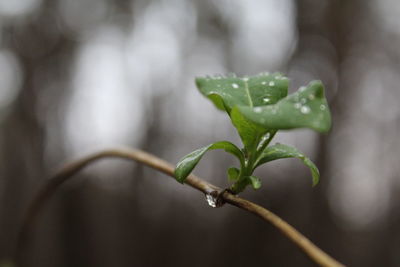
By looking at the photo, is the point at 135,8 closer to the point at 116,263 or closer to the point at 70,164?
the point at 116,263

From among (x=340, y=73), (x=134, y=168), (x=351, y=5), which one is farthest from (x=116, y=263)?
(x=351, y=5)

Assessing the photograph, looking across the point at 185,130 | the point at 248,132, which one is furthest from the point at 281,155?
the point at 185,130

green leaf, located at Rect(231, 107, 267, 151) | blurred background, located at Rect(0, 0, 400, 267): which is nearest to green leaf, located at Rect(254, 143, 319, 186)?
green leaf, located at Rect(231, 107, 267, 151)

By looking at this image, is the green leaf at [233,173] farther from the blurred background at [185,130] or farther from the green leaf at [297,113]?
the blurred background at [185,130]

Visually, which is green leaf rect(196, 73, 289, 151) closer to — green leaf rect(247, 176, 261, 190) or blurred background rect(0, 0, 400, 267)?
green leaf rect(247, 176, 261, 190)

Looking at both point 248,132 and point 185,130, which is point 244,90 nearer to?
point 248,132
